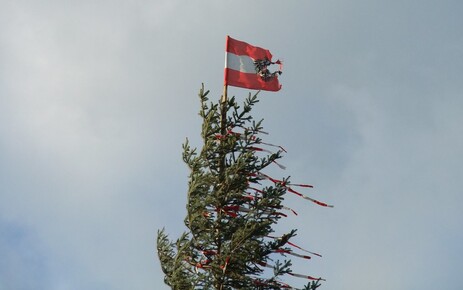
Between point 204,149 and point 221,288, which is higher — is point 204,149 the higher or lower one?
the higher one

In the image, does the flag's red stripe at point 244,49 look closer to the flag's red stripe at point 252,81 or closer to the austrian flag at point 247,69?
the austrian flag at point 247,69

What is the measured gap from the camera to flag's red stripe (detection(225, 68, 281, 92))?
104 feet

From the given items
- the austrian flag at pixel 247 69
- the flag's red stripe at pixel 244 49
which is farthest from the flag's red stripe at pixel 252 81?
the flag's red stripe at pixel 244 49

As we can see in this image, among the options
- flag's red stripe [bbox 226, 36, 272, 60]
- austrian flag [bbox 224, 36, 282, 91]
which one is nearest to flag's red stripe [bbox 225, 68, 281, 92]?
austrian flag [bbox 224, 36, 282, 91]

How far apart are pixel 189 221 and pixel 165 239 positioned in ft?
4.26

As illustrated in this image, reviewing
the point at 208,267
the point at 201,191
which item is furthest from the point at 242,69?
the point at 208,267

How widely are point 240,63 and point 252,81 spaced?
0.80 m

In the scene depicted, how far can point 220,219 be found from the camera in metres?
29.7

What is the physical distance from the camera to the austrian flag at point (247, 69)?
1251 inches

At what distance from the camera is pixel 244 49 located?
3244cm

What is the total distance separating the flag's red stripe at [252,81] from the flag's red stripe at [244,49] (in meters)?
0.82

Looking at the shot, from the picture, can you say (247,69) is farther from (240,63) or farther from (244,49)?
(244,49)

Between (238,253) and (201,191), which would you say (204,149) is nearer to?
(201,191)

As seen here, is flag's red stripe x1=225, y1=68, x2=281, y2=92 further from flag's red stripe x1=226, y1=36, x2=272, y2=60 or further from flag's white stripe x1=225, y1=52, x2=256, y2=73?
flag's red stripe x1=226, y1=36, x2=272, y2=60
